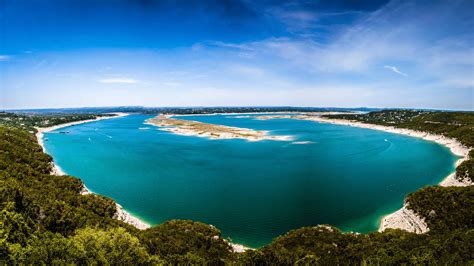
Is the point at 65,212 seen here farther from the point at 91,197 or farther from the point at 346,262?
the point at 346,262

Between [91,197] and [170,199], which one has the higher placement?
[91,197]

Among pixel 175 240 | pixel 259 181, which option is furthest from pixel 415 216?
pixel 175 240

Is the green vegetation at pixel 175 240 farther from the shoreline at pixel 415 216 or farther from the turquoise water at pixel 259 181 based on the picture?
the turquoise water at pixel 259 181

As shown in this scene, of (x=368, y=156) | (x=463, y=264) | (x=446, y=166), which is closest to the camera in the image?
(x=463, y=264)

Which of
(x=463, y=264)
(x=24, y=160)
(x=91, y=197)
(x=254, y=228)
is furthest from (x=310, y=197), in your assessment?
(x=24, y=160)

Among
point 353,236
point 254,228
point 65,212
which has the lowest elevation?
point 254,228

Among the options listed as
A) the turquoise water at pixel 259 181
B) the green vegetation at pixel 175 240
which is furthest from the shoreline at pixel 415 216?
the turquoise water at pixel 259 181
